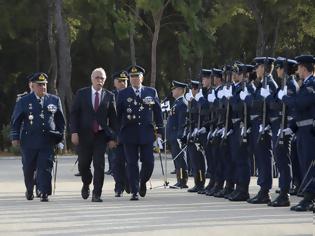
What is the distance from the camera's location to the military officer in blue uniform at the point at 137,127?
1644cm

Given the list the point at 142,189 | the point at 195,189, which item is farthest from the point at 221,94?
the point at 195,189

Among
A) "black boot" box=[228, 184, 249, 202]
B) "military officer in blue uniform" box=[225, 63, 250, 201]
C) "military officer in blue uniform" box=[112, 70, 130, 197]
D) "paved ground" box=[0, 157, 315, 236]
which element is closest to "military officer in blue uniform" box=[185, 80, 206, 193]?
"paved ground" box=[0, 157, 315, 236]

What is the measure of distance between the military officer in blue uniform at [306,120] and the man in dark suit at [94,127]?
3.63 metres

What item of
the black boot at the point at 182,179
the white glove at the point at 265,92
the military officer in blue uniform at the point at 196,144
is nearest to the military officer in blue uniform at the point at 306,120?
the white glove at the point at 265,92

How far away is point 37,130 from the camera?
16516mm

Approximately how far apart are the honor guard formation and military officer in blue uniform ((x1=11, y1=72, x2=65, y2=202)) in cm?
2

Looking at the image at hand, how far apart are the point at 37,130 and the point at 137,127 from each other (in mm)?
1630

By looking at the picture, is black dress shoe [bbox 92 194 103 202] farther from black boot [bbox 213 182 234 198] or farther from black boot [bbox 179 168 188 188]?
black boot [bbox 179 168 188 188]

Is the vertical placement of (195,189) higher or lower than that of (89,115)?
lower

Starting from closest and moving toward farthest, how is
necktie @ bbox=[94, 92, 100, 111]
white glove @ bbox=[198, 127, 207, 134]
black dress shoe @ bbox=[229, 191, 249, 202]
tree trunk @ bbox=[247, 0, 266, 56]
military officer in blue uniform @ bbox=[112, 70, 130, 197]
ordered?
black dress shoe @ bbox=[229, 191, 249, 202] < necktie @ bbox=[94, 92, 100, 111] < white glove @ bbox=[198, 127, 207, 134] < military officer in blue uniform @ bbox=[112, 70, 130, 197] < tree trunk @ bbox=[247, 0, 266, 56]

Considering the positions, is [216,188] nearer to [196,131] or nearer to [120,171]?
[196,131]

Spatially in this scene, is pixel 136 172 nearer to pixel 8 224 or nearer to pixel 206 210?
pixel 206 210

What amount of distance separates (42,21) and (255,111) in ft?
104

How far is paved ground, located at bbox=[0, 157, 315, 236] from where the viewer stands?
1150cm
